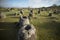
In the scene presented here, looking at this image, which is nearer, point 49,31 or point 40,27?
point 49,31

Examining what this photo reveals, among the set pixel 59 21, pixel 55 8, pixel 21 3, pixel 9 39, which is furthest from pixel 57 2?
pixel 9 39

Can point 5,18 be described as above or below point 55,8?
below

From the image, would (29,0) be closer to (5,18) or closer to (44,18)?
(44,18)

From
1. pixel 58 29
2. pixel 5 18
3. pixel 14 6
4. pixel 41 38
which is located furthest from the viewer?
pixel 5 18

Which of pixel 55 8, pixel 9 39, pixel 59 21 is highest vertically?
pixel 55 8

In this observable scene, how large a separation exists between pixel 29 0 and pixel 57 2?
52 cm

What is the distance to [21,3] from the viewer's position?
9.76ft

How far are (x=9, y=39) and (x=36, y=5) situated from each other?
32.9 inches

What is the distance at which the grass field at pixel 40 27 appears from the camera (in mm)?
2644

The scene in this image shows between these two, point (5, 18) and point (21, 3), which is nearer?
point (21, 3)

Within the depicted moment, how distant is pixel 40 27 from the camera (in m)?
3.00

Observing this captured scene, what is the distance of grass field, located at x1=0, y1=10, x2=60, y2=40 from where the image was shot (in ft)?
8.68

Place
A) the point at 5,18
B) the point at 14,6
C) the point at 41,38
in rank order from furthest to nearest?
the point at 5,18
the point at 14,6
the point at 41,38

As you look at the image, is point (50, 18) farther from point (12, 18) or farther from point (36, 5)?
point (12, 18)
